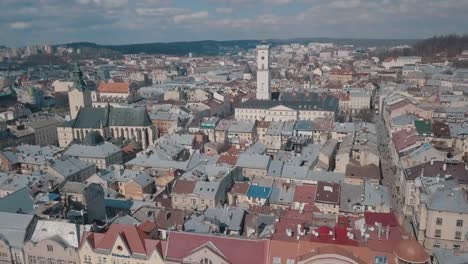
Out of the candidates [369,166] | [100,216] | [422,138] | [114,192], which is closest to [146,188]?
[114,192]

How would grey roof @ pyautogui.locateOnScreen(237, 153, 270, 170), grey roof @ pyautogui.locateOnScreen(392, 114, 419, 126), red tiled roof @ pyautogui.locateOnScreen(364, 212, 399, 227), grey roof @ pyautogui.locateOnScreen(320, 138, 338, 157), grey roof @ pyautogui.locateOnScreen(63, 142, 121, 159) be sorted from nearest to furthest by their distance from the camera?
red tiled roof @ pyautogui.locateOnScreen(364, 212, 399, 227)
grey roof @ pyautogui.locateOnScreen(237, 153, 270, 170)
grey roof @ pyautogui.locateOnScreen(320, 138, 338, 157)
grey roof @ pyautogui.locateOnScreen(63, 142, 121, 159)
grey roof @ pyautogui.locateOnScreen(392, 114, 419, 126)

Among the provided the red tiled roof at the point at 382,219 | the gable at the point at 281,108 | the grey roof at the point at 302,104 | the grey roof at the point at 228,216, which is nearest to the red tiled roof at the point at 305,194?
the grey roof at the point at 228,216

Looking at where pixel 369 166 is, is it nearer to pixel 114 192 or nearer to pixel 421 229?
pixel 421 229

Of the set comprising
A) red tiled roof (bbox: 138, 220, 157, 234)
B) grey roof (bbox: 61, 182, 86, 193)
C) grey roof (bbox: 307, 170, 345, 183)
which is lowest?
grey roof (bbox: 307, 170, 345, 183)

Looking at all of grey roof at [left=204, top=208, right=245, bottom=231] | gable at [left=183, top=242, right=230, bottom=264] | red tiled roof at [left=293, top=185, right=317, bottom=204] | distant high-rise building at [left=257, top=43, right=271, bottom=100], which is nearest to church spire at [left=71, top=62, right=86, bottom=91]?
distant high-rise building at [left=257, top=43, right=271, bottom=100]

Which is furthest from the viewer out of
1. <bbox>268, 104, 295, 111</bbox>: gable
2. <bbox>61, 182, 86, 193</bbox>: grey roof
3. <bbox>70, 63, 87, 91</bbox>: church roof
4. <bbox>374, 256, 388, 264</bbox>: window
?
<bbox>268, 104, 295, 111</bbox>: gable

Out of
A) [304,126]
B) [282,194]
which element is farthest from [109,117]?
[282,194]

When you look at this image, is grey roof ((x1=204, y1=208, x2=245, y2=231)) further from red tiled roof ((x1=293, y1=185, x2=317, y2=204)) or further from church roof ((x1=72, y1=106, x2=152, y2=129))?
church roof ((x1=72, y1=106, x2=152, y2=129))
